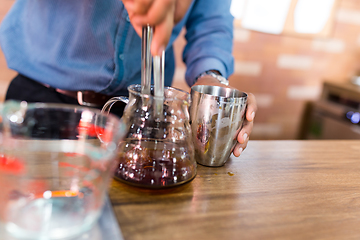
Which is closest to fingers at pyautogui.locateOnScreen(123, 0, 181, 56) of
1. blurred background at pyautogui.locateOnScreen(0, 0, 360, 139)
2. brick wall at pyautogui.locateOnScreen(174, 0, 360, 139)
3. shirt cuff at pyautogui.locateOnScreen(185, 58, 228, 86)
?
shirt cuff at pyautogui.locateOnScreen(185, 58, 228, 86)

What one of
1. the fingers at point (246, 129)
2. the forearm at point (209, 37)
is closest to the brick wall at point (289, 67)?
the forearm at point (209, 37)

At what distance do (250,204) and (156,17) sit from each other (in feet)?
0.94

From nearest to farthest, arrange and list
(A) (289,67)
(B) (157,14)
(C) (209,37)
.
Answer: (B) (157,14) < (C) (209,37) < (A) (289,67)

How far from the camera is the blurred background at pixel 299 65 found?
2.11m

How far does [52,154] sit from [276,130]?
7.59ft

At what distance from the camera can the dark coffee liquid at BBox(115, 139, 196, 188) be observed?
0.42 metres

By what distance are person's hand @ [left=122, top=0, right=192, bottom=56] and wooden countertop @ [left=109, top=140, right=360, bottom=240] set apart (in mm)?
200

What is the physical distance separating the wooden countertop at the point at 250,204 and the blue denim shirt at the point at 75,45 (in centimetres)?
42

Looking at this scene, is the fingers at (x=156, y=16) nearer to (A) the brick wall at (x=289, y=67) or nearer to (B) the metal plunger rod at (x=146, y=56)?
(B) the metal plunger rod at (x=146, y=56)

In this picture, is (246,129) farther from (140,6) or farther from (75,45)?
(75,45)

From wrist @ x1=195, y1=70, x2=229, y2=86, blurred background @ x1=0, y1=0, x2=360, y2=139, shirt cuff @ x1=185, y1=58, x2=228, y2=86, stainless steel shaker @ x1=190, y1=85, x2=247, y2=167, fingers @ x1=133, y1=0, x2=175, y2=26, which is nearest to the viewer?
fingers @ x1=133, y1=0, x2=175, y2=26

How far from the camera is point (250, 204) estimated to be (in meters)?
0.43

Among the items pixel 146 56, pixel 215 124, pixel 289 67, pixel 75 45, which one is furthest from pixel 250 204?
pixel 289 67

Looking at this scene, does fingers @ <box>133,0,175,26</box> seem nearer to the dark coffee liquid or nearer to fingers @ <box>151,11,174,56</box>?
fingers @ <box>151,11,174,56</box>
